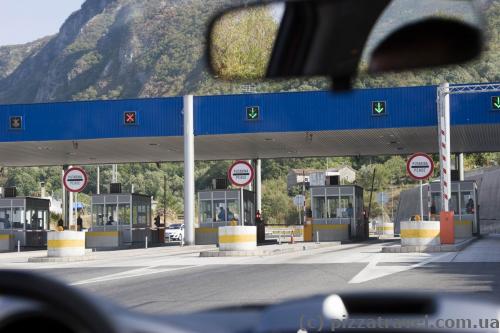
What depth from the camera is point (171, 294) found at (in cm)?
1377

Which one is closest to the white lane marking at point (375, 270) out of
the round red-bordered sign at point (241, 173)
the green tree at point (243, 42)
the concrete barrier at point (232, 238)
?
the round red-bordered sign at point (241, 173)

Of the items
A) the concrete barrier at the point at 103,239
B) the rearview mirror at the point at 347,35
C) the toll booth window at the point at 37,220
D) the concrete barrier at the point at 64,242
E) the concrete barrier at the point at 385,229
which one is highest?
the rearview mirror at the point at 347,35

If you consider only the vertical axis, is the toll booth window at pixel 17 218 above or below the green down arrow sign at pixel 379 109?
below

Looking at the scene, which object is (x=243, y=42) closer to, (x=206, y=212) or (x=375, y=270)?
(x=375, y=270)

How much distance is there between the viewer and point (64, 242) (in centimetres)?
2684

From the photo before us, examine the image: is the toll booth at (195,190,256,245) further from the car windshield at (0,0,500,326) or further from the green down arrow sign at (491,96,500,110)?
the green down arrow sign at (491,96,500,110)

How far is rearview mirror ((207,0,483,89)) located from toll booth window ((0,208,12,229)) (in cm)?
4050

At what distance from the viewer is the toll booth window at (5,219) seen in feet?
138

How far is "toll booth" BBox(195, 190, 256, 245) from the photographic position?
132 ft

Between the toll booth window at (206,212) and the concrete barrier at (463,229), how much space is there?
10857 mm

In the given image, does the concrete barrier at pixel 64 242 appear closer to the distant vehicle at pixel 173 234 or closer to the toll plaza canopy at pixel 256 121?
the toll plaza canopy at pixel 256 121

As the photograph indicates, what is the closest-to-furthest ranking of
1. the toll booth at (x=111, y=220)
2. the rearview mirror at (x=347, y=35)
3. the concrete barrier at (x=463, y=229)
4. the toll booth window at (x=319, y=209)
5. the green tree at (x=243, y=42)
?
the rearview mirror at (x=347, y=35), the green tree at (x=243, y=42), the concrete barrier at (x=463, y=229), the toll booth window at (x=319, y=209), the toll booth at (x=111, y=220)

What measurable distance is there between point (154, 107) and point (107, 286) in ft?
77.6

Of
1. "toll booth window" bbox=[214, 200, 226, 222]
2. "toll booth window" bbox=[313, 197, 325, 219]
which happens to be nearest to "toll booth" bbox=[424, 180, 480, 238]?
"toll booth window" bbox=[313, 197, 325, 219]
